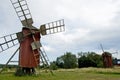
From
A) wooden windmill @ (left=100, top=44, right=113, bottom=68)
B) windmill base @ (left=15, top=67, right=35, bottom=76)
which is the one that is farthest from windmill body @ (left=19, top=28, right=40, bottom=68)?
wooden windmill @ (left=100, top=44, right=113, bottom=68)

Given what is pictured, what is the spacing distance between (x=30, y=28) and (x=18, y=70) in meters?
4.87

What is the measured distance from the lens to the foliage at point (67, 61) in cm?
11949

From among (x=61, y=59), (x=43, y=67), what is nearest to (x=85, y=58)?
(x=61, y=59)

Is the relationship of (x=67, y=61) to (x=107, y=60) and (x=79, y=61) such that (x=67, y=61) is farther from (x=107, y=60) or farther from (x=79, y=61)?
(x=107, y=60)

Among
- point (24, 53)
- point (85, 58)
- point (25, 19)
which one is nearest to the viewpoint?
point (24, 53)

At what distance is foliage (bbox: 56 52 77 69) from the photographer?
119 meters

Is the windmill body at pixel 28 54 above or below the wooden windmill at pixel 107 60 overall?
above

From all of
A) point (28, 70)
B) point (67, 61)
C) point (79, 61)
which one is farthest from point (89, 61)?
point (28, 70)

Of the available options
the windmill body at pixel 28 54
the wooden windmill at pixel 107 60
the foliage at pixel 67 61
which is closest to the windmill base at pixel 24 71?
the windmill body at pixel 28 54

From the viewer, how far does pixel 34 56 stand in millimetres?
35781

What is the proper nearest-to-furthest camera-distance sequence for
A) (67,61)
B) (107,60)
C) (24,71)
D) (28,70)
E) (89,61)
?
(24,71), (28,70), (107,60), (89,61), (67,61)

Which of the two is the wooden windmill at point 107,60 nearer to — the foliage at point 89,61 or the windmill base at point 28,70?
the foliage at point 89,61

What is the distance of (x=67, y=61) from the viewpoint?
126 meters

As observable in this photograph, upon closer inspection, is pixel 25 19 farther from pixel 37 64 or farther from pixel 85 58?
pixel 85 58
